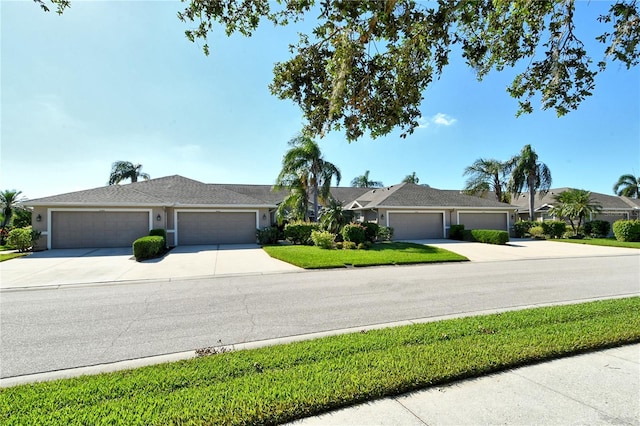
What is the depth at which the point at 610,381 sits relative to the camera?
3.42 meters

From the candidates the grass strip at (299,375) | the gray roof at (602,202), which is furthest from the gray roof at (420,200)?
the grass strip at (299,375)

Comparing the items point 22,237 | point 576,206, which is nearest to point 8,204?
point 22,237

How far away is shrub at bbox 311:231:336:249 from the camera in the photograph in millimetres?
16969

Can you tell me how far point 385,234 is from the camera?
21156 millimetres

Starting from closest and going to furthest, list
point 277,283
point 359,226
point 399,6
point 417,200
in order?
point 399,6, point 277,283, point 359,226, point 417,200

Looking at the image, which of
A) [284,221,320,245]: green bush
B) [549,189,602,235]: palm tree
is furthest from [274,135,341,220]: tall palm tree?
Result: [549,189,602,235]: palm tree

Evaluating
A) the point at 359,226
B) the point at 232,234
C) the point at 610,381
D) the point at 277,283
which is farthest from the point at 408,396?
the point at 232,234

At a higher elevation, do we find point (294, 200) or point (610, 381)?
point (294, 200)

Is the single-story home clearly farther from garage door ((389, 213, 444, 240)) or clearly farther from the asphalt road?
the asphalt road

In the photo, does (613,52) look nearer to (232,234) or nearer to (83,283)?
(83,283)

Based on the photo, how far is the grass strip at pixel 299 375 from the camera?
A: 280 centimetres

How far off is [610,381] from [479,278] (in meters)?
6.50

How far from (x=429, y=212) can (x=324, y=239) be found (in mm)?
11437

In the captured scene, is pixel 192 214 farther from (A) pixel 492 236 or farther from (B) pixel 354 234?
(A) pixel 492 236
